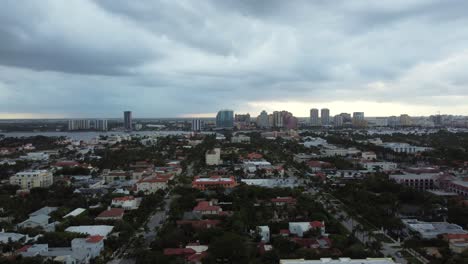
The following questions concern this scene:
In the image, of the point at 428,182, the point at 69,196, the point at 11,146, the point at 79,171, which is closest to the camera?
the point at 69,196

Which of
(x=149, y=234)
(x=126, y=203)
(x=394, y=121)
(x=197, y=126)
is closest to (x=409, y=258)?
(x=149, y=234)

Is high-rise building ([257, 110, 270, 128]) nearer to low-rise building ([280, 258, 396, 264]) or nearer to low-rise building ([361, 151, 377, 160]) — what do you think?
low-rise building ([361, 151, 377, 160])

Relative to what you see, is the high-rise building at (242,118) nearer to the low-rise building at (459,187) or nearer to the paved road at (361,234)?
the low-rise building at (459,187)

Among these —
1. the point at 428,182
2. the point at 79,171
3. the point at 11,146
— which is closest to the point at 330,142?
the point at 428,182

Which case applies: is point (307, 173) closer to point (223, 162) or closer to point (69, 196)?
point (223, 162)

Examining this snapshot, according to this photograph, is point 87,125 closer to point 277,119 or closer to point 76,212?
point 277,119

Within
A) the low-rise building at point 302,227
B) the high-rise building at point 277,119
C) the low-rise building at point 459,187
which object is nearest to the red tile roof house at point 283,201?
the low-rise building at point 302,227
